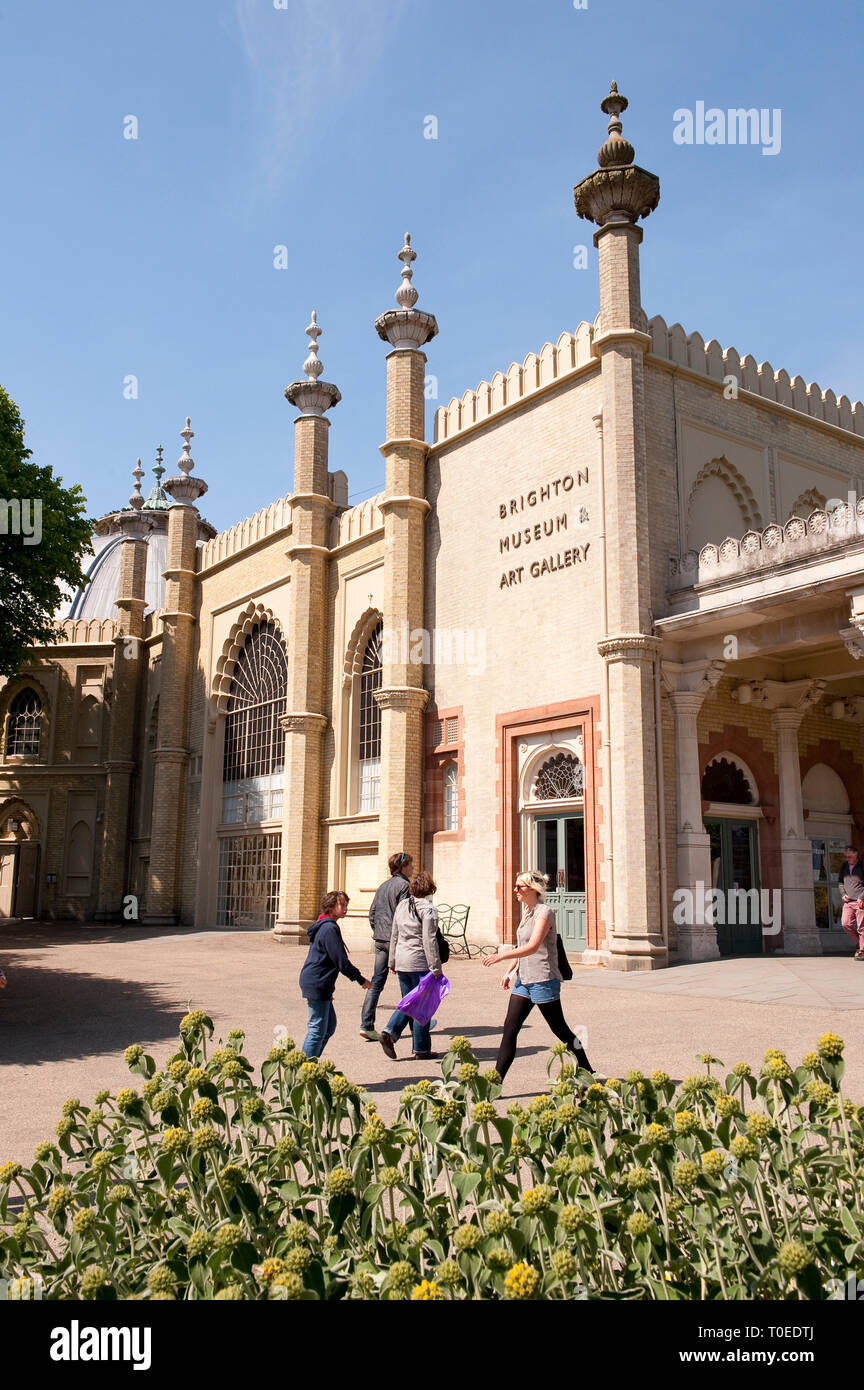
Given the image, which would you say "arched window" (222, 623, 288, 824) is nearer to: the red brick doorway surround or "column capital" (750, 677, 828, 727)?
the red brick doorway surround

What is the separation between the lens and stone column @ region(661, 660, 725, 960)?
1531 cm

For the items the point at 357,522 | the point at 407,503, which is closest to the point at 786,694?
the point at 407,503

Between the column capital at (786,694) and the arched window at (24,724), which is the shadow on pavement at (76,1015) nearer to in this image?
the column capital at (786,694)

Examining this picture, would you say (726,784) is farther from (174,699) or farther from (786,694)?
(174,699)

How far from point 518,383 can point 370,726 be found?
7792 mm

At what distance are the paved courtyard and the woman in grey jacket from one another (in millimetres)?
195

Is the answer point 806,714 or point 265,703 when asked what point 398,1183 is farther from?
point 265,703

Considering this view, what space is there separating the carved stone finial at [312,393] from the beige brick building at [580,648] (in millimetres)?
74

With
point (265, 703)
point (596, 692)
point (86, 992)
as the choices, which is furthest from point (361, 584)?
point (86, 992)

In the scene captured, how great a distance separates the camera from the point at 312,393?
23516mm

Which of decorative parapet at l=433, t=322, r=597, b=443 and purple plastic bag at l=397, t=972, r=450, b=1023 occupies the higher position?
decorative parapet at l=433, t=322, r=597, b=443

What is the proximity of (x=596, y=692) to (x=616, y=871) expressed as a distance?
2.84m

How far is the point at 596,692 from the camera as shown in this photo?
52.5 ft

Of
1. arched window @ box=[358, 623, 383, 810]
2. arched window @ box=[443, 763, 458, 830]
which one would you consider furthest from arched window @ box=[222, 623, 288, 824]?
arched window @ box=[443, 763, 458, 830]
